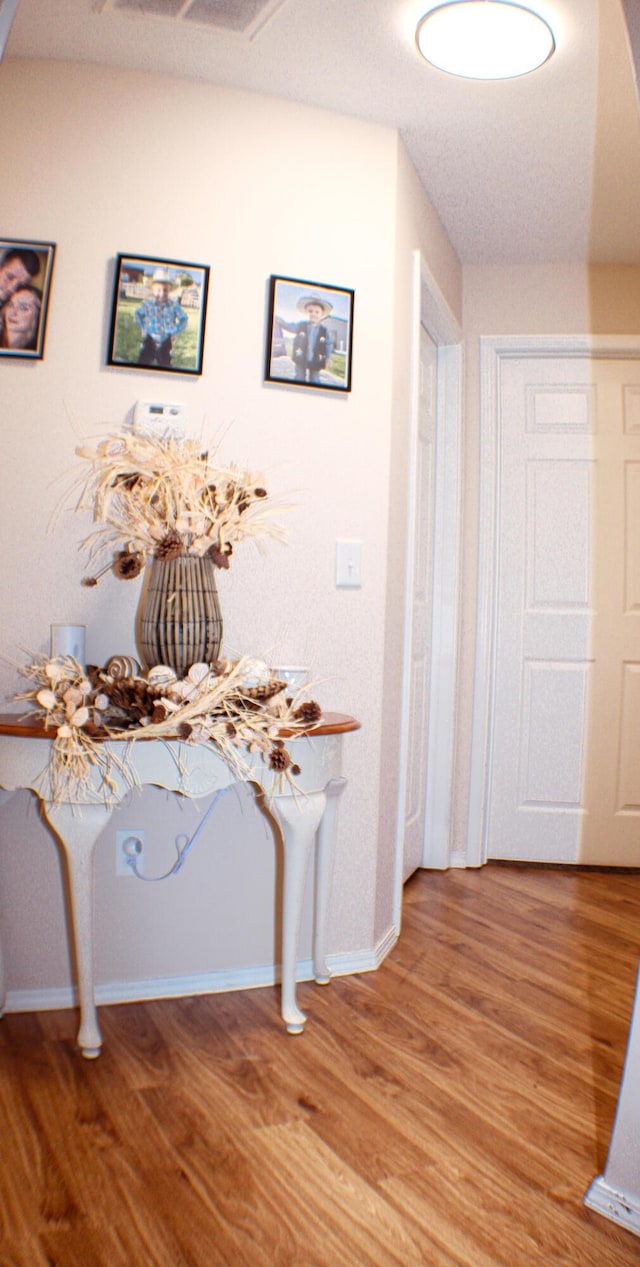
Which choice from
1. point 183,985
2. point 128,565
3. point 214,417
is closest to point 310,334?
point 214,417

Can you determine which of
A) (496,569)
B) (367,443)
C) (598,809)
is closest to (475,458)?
(496,569)

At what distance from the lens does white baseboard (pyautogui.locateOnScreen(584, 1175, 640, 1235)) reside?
1438 mm

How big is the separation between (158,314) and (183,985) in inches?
64.8

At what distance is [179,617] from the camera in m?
1.96

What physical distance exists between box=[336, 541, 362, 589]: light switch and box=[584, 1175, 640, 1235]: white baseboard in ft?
4.65

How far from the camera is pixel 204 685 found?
6.13 feet

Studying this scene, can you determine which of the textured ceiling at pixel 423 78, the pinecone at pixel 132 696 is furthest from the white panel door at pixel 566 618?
the pinecone at pixel 132 696

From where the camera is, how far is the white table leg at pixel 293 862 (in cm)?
201

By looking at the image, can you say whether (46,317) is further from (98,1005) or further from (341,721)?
(98,1005)

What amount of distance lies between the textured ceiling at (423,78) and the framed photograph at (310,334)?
0.49 m

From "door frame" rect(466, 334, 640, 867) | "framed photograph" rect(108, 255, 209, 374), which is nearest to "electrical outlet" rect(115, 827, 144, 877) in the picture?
"framed photograph" rect(108, 255, 209, 374)

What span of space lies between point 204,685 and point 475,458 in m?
2.05

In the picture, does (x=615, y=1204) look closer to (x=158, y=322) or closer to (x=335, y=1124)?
(x=335, y=1124)

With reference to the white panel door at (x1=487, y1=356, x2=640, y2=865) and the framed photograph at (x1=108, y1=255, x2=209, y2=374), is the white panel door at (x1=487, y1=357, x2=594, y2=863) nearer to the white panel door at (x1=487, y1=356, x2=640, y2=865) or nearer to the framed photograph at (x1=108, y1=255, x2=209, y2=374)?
the white panel door at (x1=487, y1=356, x2=640, y2=865)
